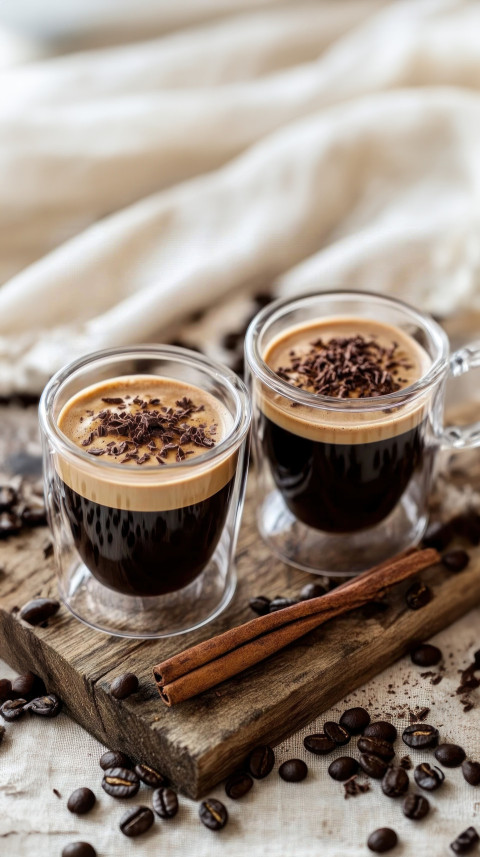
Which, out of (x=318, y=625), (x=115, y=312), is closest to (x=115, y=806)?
(x=318, y=625)

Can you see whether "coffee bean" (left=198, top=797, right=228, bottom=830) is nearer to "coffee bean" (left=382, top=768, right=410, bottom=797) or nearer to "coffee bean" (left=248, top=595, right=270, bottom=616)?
"coffee bean" (left=382, top=768, right=410, bottom=797)

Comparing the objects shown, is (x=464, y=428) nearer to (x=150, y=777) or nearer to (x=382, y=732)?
(x=382, y=732)

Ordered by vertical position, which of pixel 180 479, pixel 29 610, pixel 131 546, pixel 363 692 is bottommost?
pixel 363 692

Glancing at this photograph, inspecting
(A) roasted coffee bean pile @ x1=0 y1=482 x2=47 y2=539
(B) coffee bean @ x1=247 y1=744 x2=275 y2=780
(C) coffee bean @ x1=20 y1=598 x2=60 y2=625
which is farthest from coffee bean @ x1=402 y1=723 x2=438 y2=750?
(A) roasted coffee bean pile @ x1=0 y1=482 x2=47 y2=539

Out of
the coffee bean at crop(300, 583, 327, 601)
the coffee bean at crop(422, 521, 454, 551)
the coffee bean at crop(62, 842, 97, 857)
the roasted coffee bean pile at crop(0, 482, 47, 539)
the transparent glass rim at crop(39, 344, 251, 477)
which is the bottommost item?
the coffee bean at crop(62, 842, 97, 857)

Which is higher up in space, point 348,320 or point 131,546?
point 348,320

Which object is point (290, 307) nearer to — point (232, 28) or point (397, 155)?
point (397, 155)
